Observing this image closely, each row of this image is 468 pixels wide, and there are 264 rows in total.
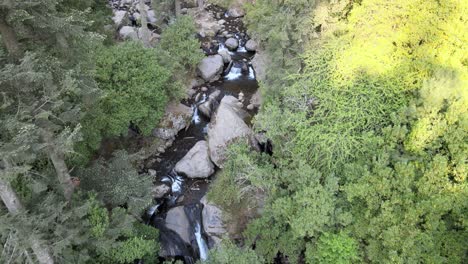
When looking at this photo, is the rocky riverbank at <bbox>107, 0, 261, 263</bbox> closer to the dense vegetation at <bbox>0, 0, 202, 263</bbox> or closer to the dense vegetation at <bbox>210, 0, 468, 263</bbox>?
the dense vegetation at <bbox>0, 0, 202, 263</bbox>

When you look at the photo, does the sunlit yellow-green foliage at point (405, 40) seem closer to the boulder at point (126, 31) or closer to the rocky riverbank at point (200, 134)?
the rocky riverbank at point (200, 134)

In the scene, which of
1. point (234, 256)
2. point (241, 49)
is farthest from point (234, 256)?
point (241, 49)

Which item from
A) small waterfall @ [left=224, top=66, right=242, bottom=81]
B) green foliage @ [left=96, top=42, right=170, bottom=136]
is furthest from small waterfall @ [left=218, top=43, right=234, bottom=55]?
green foliage @ [left=96, top=42, right=170, bottom=136]

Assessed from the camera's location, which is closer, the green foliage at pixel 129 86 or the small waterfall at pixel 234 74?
the green foliage at pixel 129 86

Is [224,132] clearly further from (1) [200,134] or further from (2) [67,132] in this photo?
(2) [67,132]

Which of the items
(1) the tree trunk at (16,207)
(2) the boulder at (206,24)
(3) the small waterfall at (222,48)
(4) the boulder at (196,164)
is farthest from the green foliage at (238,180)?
(2) the boulder at (206,24)

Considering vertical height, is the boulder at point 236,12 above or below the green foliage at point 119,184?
below

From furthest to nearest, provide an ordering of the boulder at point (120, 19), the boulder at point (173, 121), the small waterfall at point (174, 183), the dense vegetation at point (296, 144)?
1. the boulder at point (120, 19)
2. the boulder at point (173, 121)
3. the small waterfall at point (174, 183)
4. the dense vegetation at point (296, 144)
